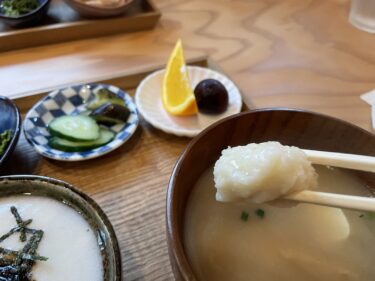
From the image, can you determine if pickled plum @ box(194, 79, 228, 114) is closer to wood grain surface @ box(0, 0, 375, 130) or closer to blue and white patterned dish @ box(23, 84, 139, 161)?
wood grain surface @ box(0, 0, 375, 130)

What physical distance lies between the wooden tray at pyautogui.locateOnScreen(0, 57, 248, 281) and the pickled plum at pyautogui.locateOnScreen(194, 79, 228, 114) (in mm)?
170

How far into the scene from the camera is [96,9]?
1.73m

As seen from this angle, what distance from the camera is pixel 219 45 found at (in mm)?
1777

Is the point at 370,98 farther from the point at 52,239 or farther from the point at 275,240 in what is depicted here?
the point at 52,239

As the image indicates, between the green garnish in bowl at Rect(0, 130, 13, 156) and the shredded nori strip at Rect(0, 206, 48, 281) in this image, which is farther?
the green garnish in bowl at Rect(0, 130, 13, 156)

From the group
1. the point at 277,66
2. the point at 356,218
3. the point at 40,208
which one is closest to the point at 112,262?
the point at 40,208

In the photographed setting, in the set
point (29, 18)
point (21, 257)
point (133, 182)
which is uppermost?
point (29, 18)

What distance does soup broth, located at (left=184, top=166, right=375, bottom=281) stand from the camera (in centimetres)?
79

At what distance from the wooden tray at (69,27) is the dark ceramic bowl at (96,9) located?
2cm

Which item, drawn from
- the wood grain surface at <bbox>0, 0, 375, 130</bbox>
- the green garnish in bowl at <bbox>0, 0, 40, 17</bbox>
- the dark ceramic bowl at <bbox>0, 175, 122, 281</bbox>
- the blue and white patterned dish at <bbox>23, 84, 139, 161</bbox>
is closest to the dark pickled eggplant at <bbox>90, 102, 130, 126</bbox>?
the blue and white patterned dish at <bbox>23, 84, 139, 161</bbox>

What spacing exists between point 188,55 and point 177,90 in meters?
0.34

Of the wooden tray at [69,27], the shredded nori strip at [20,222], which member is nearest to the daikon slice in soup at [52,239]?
the shredded nori strip at [20,222]

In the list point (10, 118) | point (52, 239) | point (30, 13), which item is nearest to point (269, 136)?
point (52, 239)

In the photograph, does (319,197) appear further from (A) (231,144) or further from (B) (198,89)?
(B) (198,89)
